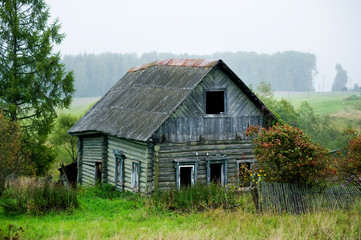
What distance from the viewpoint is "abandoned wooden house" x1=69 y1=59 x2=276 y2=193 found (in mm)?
19453

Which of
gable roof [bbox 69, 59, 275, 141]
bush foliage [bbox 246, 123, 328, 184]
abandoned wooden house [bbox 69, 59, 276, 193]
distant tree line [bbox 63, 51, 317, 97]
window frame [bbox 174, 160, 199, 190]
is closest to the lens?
bush foliage [bbox 246, 123, 328, 184]

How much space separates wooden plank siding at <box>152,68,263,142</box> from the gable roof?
0.31 metres

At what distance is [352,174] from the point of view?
16.7 m

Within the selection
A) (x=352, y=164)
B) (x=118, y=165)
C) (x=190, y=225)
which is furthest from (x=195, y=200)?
(x=118, y=165)

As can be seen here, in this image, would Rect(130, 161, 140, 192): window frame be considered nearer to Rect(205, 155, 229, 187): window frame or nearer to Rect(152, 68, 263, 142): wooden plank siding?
Rect(152, 68, 263, 142): wooden plank siding

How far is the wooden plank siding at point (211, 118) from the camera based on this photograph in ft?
64.1

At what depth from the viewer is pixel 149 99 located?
22.0m

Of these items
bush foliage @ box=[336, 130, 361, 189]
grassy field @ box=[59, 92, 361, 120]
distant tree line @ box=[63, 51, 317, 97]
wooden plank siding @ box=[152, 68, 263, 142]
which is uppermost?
distant tree line @ box=[63, 51, 317, 97]

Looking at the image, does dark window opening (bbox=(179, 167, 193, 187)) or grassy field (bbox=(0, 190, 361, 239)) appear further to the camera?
dark window opening (bbox=(179, 167, 193, 187))

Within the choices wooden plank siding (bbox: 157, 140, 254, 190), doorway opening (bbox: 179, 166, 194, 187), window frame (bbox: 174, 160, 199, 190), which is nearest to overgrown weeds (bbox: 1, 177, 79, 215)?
wooden plank siding (bbox: 157, 140, 254, 190)

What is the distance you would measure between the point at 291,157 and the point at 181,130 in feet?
18.6

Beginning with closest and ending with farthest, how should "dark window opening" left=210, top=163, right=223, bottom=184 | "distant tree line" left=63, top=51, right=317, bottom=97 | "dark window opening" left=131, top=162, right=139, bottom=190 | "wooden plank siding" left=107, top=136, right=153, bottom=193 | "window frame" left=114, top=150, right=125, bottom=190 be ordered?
"wooden plank siding" left=107, top=136, right=153, bottom=193, "dark window opening" left=131, top=162, right=139, bottom=190, "dark window opening" left=210, top=163, right=223, bottom=184, "window frame" left=114, top=150, right=125, bottom=190, "distant tree line" left=63, top=51, right=317, bottom=97

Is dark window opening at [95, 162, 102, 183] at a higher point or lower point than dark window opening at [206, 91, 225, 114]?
lower

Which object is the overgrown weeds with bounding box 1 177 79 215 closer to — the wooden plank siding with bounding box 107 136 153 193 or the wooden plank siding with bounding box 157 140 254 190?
the wooden plank siding with bounding box 107 136 153 193
